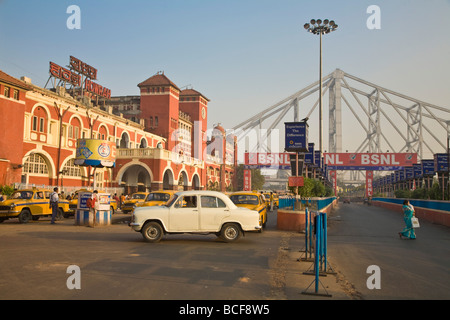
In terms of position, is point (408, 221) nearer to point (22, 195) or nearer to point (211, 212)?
point (211, 212)

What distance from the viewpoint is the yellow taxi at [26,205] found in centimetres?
2014

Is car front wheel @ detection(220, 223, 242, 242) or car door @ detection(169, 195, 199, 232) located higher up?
car door @ detection(169, 195, 199, 232)

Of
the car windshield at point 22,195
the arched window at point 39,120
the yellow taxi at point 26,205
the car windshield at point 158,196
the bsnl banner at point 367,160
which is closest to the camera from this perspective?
the yellow taxi at point 26,205

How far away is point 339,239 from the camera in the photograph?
15805 millimetres

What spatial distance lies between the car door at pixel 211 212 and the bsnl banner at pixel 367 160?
6235 centimetres

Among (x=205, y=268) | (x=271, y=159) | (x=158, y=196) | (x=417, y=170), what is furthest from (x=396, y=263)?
(x=271, y=159)

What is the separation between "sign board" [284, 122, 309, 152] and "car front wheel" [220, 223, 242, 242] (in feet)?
30.8

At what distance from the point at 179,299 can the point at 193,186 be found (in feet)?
194

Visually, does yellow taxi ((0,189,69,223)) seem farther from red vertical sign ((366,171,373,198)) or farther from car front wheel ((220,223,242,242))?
red vertical sign ((366,171,373,198))

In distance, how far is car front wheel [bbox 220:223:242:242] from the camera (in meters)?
13.7

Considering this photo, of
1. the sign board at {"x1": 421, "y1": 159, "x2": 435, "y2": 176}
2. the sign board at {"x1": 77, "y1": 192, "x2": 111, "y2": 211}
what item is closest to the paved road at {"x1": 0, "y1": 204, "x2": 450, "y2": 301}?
the sign board at {"x1": 77, "y1": 192, "x2": 111, "y2": 211}

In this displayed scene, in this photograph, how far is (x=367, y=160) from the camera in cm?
7425

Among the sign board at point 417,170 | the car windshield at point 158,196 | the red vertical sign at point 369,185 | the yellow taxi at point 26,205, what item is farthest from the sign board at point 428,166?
the yellow taxi at point 26,205

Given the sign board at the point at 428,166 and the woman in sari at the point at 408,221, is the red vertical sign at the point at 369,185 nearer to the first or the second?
the sign board at the point at 428,166
